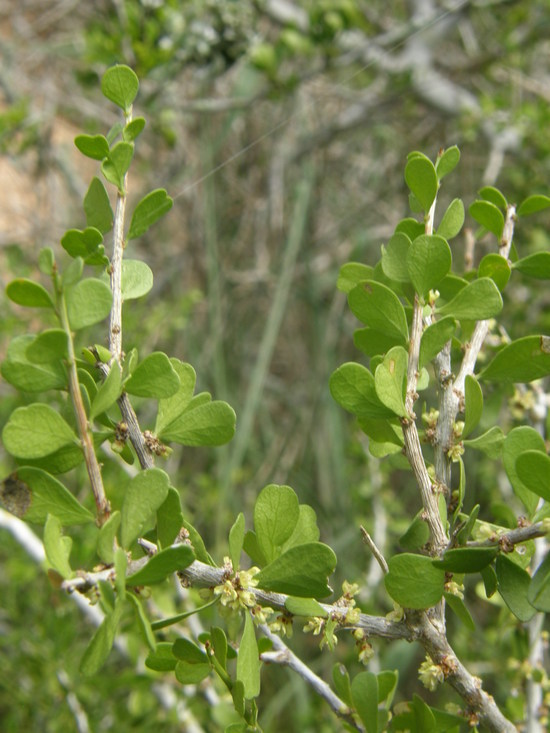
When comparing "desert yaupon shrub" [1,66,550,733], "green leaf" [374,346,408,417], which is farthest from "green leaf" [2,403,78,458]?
"green leaf" [374,346,408,417]

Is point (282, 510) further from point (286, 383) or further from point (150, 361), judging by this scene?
point (286, 383)

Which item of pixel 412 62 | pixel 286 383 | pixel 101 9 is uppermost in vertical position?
pixel 101 9

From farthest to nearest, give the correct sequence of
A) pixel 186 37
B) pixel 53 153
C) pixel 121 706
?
1. pixel 53 153
2. pixel 186 37
3. pixel 121 706

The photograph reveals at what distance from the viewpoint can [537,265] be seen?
0.32 metres

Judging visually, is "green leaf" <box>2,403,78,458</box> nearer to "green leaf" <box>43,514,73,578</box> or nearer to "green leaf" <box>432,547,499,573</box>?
"green leaf" <box>43,514,73,578</box>

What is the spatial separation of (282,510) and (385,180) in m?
1.38

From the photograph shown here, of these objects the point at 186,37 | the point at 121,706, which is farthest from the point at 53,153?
the point at 121,706

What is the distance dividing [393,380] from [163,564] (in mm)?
102

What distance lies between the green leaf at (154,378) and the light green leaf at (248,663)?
84mm

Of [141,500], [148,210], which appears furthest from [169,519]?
[148,210]

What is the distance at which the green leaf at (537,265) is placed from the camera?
1.04 ft

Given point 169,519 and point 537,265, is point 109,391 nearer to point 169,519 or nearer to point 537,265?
point 169,519

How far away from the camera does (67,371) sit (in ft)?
0.81

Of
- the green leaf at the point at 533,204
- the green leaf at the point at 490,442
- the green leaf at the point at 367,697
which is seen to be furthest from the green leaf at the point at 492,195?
the green leaf at the point at 367,697
